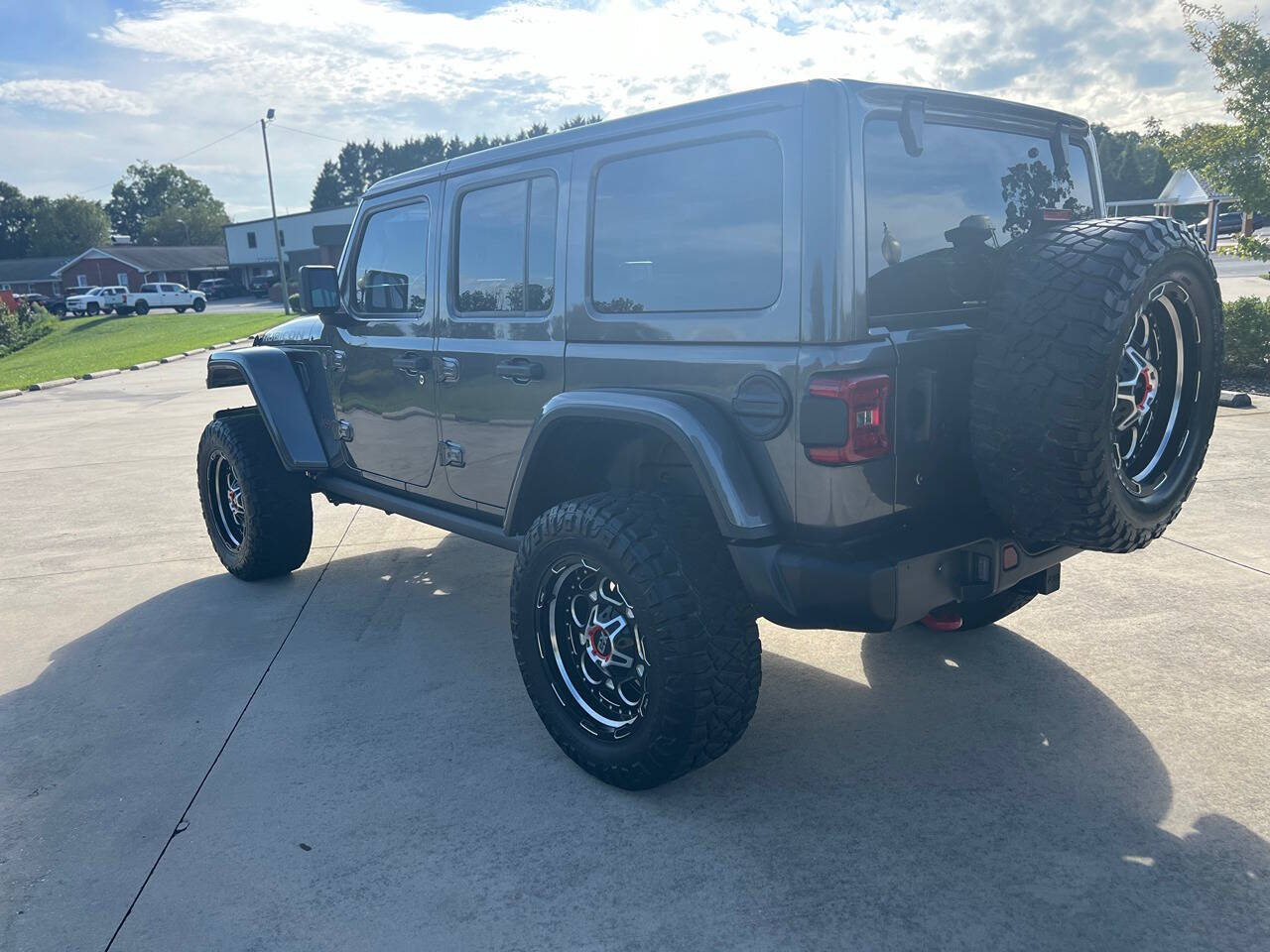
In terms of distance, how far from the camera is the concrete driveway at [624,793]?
257cm

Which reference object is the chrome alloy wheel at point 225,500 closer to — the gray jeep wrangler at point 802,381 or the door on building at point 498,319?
the door on building at point 498,319

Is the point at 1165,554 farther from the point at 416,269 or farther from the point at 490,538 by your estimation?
→ the point at 416,269

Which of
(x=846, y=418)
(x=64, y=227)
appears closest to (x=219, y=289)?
(x=64, y=227)

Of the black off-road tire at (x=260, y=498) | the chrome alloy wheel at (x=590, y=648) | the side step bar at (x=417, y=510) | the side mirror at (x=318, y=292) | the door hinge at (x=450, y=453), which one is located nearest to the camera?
the chrome alloy wheel at (x=590, y=648)

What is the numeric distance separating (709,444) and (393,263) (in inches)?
91.7

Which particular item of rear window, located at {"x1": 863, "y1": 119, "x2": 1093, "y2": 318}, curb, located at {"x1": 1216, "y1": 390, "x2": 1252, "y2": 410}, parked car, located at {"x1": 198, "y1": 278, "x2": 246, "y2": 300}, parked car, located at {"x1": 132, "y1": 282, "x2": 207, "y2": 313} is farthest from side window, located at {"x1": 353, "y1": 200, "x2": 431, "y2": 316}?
parked car, located at {"x1": 198, "y1": 278, "x2": 246, "y2": 300}

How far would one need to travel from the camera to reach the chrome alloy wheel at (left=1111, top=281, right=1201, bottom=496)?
2.86m

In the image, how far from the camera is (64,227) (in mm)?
101438

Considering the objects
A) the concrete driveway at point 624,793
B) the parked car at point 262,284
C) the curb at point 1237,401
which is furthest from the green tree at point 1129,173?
the concrete driveway at point 624,793

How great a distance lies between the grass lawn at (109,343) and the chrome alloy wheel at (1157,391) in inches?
736

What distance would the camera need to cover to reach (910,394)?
9.11 ft

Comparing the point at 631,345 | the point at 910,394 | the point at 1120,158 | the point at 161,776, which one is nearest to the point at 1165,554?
the point at 910,394

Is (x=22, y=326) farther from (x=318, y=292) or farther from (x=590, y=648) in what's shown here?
(x=590, y=648)

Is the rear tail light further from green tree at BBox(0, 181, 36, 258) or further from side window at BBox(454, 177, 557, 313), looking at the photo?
green tree at BBox(0, 181, 36, 258)
